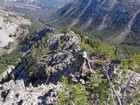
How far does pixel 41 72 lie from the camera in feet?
391

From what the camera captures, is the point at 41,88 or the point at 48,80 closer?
the point at 41,88

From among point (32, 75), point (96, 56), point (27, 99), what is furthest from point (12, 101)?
point (32, 75)

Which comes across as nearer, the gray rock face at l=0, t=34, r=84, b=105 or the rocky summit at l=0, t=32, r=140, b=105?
the rocky summit at l=0, t=32, r=140, b=105

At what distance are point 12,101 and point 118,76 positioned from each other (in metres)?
29.3

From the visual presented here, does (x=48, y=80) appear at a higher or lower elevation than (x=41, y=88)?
lower

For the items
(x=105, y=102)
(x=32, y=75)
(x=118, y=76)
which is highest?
(x=118, y=76)

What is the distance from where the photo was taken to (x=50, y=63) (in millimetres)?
122312

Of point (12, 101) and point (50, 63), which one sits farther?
point (50, 63)

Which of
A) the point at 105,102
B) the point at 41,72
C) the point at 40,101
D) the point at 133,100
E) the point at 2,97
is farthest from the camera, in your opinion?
the point at 41,72

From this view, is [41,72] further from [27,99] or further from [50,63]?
[27,99]

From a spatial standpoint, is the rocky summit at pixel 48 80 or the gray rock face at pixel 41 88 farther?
the gray rock face at pixel 41 88

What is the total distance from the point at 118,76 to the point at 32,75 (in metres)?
71.9

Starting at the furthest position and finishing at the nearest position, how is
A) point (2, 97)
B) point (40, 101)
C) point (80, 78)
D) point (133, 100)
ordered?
point (80, 78), point (2, 97), point (40, 101), point (133, 100)

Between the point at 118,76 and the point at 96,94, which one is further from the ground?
the point at 118,76
